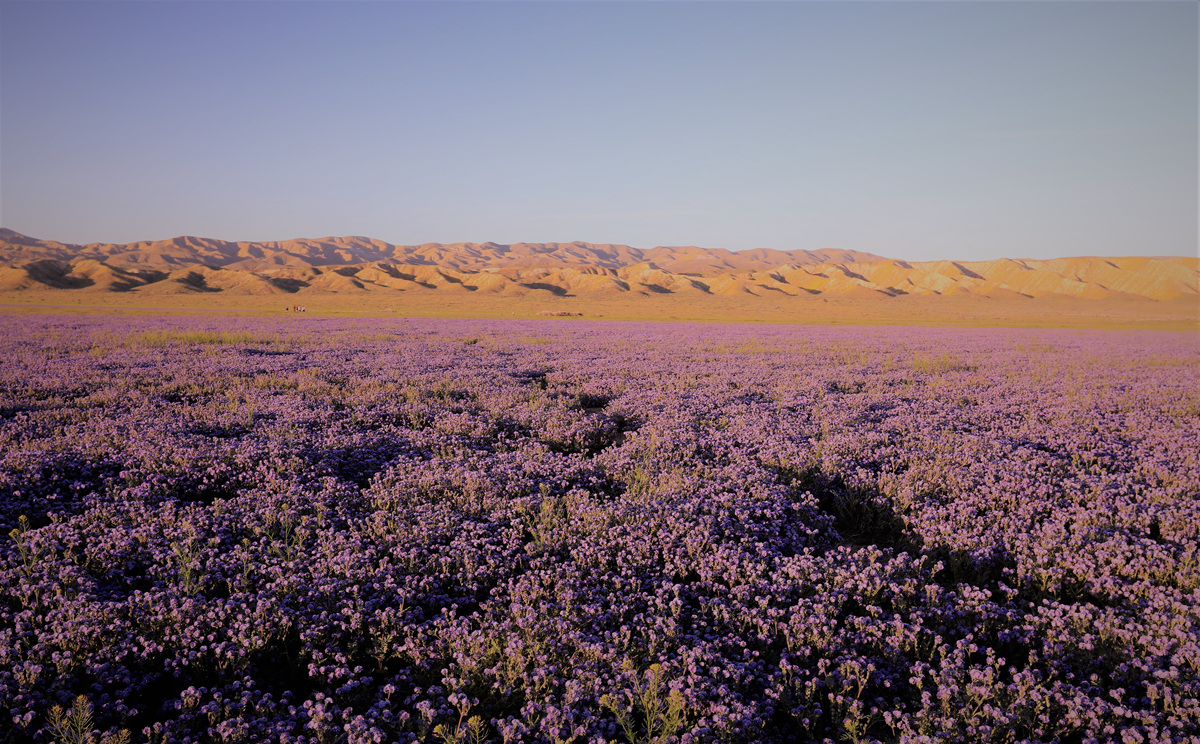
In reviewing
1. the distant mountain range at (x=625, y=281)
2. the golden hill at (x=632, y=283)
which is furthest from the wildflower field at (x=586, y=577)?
the distant mountain range at (x=625, y=281)

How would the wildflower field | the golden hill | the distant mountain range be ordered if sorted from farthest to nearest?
the distant mountain range
the golden hill
the wildflower field

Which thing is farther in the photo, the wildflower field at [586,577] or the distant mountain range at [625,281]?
the distant mountain range at [625,281]

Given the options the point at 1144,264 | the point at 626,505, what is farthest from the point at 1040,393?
the point at 1144,264

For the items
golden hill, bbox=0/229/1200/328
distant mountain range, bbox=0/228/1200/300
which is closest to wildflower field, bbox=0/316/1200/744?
golden hill, bbox=0/229/1200/328

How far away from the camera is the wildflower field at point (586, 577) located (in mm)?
3062

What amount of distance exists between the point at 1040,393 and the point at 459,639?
48.9 ft

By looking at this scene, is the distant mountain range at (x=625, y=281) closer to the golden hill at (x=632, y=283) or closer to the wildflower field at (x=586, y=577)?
the golden hill at (x=632, y=283)

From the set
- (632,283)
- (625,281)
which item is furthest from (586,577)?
(625,281)

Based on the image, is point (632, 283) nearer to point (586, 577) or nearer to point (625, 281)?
point (625, 281)

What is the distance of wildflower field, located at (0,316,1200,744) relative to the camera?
3062mm

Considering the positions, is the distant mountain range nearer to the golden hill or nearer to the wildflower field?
the golden hill

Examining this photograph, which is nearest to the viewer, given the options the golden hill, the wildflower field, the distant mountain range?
the wildflower field

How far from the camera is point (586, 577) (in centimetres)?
445

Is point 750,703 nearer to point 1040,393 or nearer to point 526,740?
point 526,740
